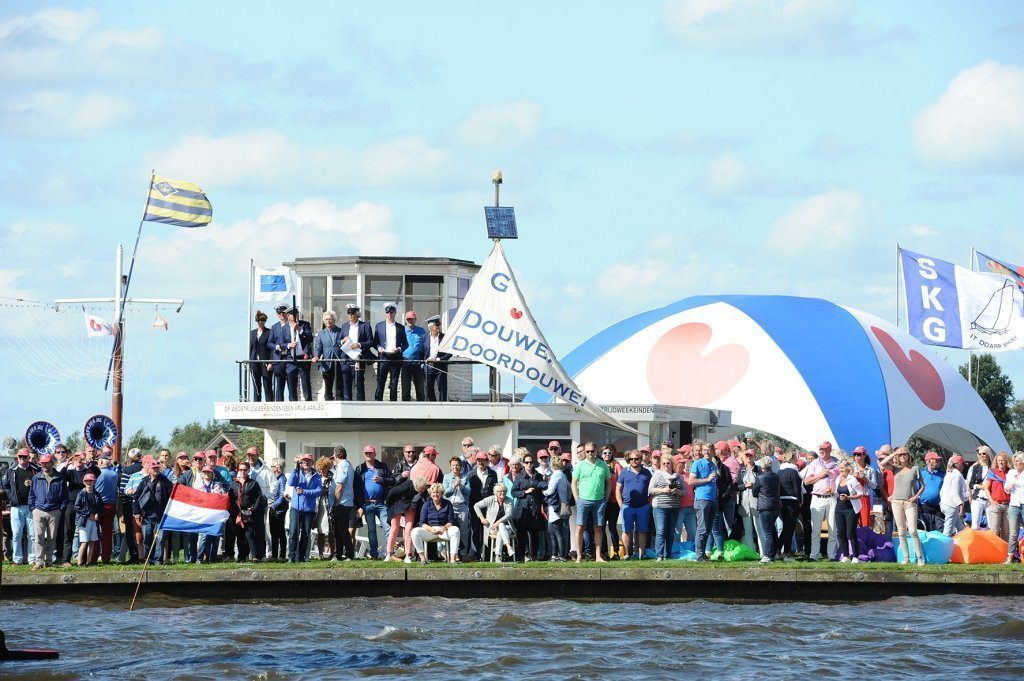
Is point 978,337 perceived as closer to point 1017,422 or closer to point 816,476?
point 816,476

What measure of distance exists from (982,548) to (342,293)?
11772 mm

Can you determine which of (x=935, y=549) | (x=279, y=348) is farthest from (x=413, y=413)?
(x=935, y=549)

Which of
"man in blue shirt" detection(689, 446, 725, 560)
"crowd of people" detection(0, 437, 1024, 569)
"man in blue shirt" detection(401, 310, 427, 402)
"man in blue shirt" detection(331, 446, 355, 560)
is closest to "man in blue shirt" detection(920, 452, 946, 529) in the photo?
"crowd of people" detection(0, 437, 1024, 569)

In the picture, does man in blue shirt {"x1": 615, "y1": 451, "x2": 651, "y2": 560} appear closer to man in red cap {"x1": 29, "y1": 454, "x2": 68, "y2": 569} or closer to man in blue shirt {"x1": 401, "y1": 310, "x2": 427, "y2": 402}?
man in blue shirt {"x1": 401, "y1": 310, "x2": 427, "y2": 402}

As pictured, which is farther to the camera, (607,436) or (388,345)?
(607,436)

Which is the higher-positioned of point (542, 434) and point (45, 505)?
point (542, 434)

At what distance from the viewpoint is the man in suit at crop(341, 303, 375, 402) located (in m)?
26.4

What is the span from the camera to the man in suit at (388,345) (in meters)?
26.5

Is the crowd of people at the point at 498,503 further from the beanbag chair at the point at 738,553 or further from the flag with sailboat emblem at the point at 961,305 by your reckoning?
the flag with sailboat emblem at the point at 961,305

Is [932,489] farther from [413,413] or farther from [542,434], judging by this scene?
[413,413]

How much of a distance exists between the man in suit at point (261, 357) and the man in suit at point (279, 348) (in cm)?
11

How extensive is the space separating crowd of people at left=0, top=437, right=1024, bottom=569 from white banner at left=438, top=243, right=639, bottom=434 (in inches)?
95.8

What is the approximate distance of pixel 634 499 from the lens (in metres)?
23.0

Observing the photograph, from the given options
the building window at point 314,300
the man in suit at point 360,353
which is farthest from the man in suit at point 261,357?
the building window at point 314,300
